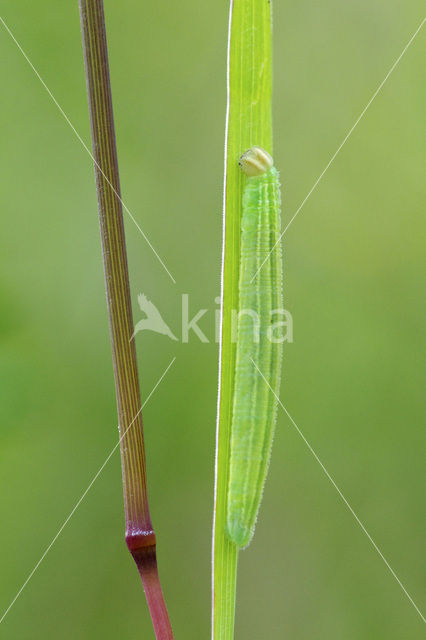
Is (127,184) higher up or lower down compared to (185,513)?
higher up

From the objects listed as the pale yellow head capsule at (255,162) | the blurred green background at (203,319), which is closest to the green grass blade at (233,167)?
the pale yellow head capsule at (255,162)

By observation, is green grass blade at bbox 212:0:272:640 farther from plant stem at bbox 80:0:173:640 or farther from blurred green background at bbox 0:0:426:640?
blurred green background at bbox 0:0:426:640

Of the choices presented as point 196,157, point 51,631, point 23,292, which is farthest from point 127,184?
point 51,631

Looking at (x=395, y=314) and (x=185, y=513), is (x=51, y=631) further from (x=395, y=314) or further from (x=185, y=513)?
(x=395, y=314)

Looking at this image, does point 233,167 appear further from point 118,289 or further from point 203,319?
point 203,319

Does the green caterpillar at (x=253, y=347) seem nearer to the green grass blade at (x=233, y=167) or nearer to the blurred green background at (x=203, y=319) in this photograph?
the green grass blade at (x=233, y=167)

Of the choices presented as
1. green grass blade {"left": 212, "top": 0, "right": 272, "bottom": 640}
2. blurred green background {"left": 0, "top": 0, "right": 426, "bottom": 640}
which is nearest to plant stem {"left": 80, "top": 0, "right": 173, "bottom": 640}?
green grass blade {"left": 212, "top": 0, "right": 272, "bottom": 640}
